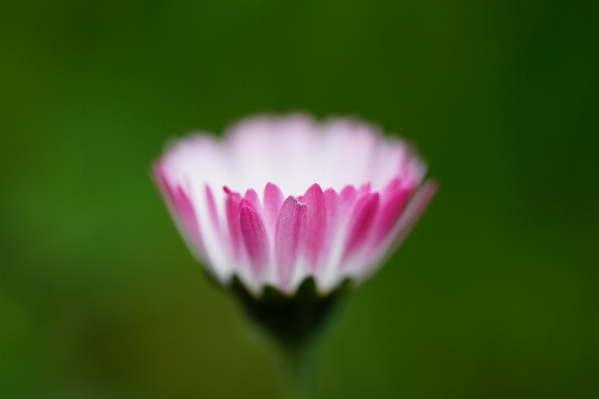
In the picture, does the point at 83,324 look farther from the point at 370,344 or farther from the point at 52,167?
the point at 370,344

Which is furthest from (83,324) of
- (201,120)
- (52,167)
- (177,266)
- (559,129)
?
(559,129)

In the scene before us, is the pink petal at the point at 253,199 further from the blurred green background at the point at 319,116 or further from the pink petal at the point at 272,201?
the blurred green background at the point at 319,116

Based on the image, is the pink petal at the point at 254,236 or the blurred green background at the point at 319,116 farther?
the blurred green background at the point at 319,116

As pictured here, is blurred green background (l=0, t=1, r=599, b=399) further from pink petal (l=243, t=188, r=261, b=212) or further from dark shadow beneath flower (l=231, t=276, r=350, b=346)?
pink petal (l=243, t=188, r=261, b=212)

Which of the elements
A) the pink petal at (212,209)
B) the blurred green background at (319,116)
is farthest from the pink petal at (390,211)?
the blurred green background at (319,116)

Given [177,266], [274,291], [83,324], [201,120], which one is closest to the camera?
[274,291]

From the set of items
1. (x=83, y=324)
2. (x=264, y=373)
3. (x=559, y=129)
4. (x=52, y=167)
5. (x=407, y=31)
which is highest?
(x=407, y=31)

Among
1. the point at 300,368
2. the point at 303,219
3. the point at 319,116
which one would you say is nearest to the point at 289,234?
the point at 303,219

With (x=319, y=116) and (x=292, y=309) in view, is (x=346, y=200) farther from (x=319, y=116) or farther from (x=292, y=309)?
(x=319, y=116)
